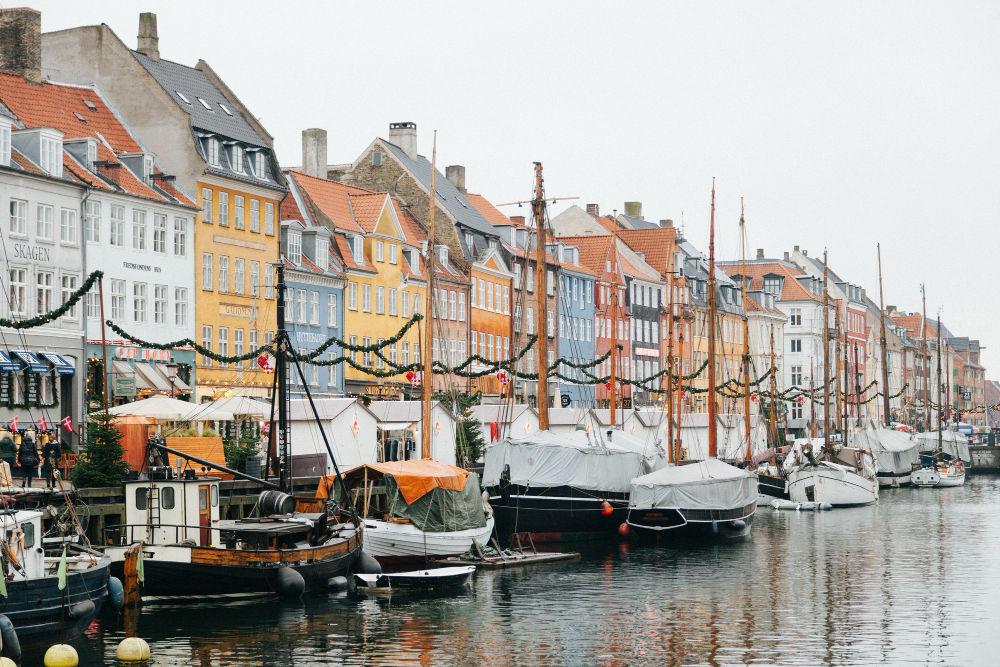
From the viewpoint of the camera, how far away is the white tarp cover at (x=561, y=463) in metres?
52.9

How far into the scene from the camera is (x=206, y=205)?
69.2 metres

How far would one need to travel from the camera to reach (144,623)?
33.0 m

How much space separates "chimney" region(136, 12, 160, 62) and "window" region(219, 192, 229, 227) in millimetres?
8054

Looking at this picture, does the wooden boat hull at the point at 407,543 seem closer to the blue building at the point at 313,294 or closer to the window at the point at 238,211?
the blue building at the point at 313,294

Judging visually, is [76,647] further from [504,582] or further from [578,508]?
[578,508]

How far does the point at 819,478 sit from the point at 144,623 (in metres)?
50.8

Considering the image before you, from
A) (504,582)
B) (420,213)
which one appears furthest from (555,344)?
(504,582)

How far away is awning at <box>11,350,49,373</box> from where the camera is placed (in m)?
55.1

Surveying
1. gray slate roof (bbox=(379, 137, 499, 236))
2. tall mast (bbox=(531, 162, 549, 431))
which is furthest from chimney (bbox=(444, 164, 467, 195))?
tall mast (bbox=(531, 162, 549, 431))

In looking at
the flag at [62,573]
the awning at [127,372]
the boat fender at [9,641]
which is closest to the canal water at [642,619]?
the flag at [62,573]

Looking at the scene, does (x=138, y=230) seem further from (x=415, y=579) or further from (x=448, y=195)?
(x=448, y=195)

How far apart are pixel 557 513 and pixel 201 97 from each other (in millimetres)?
32008

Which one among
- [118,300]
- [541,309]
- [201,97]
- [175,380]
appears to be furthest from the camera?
[201,97]

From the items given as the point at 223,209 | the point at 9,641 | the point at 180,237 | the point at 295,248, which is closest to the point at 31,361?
the point at 180,237
